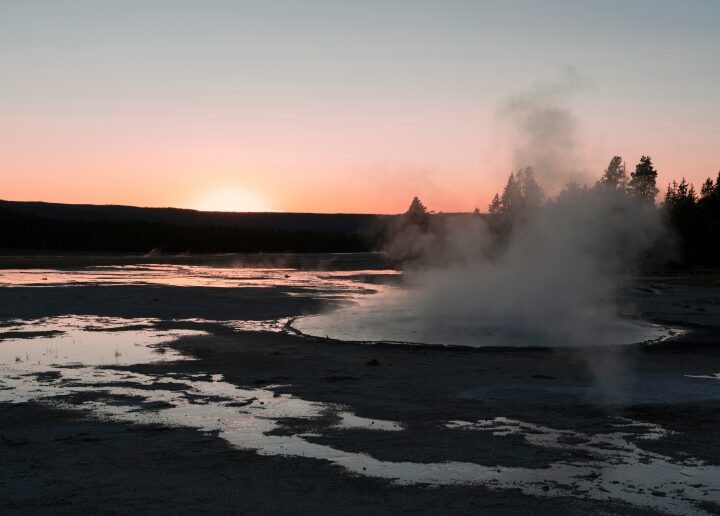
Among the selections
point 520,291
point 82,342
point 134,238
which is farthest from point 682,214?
point 134,238

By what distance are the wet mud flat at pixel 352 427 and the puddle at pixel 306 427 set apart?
4 cm

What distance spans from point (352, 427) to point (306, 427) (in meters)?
0.70

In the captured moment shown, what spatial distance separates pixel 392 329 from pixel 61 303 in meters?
15.4

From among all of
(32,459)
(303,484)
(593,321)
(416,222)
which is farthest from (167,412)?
(416,222)

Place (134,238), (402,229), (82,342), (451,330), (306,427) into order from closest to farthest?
(306,427) < (82,342) < (451,330) < (402,229) < (134,238)

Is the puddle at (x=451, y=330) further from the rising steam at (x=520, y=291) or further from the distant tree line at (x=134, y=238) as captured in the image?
the distant tree line at (x=134, y=238)

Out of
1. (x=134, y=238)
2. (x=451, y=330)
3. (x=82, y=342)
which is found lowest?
(x=82, y=342)

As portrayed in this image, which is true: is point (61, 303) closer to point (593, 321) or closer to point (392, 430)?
point (593, 321)

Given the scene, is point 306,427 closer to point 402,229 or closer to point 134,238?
point 402,229

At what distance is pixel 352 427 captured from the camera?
12.3 meters

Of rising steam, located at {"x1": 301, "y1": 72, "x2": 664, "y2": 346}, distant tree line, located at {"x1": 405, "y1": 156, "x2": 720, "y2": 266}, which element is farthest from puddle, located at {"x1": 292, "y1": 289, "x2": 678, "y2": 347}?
distant tree line, located at {"x1": 405, "y1": 156, "x2": 720, "y2": 266}

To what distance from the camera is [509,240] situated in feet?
135

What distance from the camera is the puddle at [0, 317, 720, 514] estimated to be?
31.3 ft

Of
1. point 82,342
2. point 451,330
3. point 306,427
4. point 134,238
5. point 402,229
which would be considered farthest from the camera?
point 134,238
